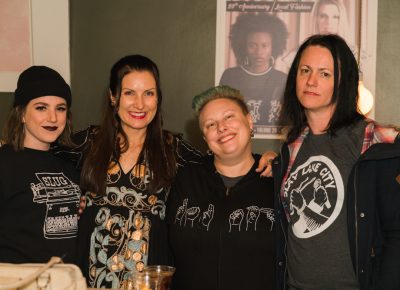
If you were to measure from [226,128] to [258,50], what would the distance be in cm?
94

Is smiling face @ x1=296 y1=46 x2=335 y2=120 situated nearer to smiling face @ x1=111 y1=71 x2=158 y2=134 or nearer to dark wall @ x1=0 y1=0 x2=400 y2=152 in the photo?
smiling face @ x1=111 y1=71 x2=158 y2=134

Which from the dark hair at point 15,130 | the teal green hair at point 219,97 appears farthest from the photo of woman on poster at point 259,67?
the dark hair at point 15,130

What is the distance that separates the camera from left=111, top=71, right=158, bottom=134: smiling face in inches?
90.1

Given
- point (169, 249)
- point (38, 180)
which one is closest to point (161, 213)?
point (169, 249)

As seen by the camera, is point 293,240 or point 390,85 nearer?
point 293,240

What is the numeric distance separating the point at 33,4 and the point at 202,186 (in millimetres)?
1712

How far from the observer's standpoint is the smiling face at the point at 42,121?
7.27 ft

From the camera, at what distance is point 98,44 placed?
9.95 ft

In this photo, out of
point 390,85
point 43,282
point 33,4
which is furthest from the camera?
point 33,4

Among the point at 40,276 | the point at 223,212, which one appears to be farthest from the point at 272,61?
the point at 40,276

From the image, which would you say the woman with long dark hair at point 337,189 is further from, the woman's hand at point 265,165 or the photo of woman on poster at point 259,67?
the photo of woman on poster at point 259,67

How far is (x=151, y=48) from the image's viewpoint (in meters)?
2.99

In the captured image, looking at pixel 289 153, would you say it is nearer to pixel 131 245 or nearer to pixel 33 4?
pixel 131 245

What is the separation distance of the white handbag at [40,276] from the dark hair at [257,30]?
1904 mm
